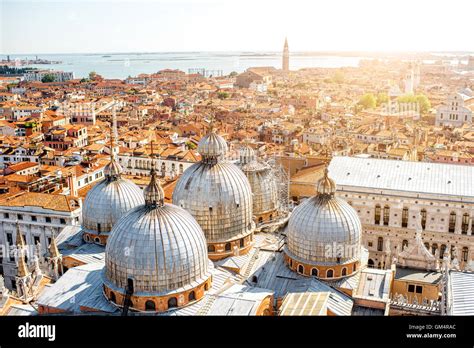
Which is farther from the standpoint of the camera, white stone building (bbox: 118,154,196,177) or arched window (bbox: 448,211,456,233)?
white stone building (bbox: 118,154,196,177)

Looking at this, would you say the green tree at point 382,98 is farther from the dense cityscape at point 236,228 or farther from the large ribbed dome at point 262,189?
the large ribbed dome at point 262,189

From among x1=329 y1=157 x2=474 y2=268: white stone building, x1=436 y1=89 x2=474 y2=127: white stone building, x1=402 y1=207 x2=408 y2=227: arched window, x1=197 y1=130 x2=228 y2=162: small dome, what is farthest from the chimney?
x1=436 y1=89 x2=474 y2=127: white stone building

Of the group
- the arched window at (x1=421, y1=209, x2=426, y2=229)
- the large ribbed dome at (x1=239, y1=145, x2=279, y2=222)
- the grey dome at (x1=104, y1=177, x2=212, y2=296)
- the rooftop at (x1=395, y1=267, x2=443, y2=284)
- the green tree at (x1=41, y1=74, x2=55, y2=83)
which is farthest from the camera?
the green tree at (x1=41, y1=74, x2=55, y2=83)

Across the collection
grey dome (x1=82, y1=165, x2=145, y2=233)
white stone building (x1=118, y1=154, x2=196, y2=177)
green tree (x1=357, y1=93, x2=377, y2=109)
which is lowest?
white stone building (x1=118, y1=154, x2=196, y2=177)

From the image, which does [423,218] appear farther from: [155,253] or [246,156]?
[155,253]

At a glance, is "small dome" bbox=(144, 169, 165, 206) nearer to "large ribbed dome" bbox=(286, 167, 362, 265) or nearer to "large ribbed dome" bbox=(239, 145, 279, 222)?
"large ribbed dome" bbox=(286, 167, 362, 265)
